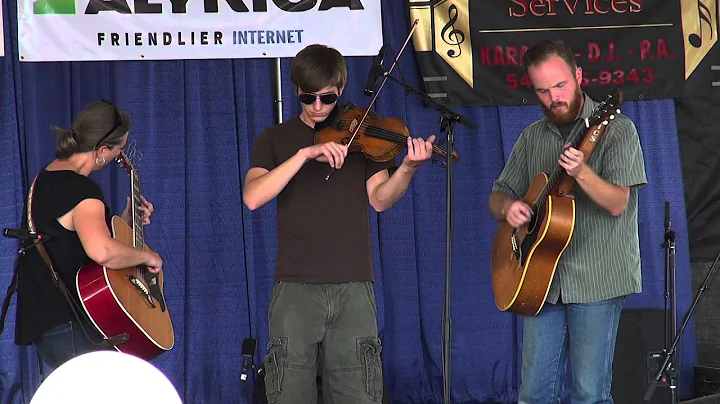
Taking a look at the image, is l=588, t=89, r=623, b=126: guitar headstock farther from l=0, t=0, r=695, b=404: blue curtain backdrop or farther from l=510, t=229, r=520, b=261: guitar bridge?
l=0, t=0, r=695, b=404: blue curtain backdrop

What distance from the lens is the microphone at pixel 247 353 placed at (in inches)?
163

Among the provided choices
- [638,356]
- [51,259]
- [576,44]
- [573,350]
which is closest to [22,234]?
[51,259]

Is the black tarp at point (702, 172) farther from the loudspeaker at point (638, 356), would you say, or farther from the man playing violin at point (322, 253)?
the man playing violin at point (322, 253)

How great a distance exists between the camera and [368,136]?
2854mm

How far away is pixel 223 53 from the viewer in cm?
447

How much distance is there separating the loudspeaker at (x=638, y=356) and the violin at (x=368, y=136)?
74.7 inches

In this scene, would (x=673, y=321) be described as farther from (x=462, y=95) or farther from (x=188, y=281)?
(x=188, y=281)

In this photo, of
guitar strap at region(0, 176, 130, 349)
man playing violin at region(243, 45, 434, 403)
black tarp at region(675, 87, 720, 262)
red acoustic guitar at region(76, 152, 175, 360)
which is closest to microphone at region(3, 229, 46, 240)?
guitar strap at region(0, 176, 130, 349)

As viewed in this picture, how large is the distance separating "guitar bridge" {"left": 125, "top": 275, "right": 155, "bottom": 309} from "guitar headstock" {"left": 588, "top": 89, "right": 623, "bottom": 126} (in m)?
1.75

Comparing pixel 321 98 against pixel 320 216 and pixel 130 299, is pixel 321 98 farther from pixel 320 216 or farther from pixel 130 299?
pixel 130 299

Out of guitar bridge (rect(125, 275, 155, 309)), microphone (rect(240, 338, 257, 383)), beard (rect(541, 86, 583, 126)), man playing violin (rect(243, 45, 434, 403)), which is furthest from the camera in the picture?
microphone (rect(240, 338, 257, 383))

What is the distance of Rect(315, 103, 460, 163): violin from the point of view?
2840mm

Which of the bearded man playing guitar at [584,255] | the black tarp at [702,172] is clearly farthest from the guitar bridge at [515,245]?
the black tarp at [702,172]

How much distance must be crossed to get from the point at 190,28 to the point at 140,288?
1.64m
